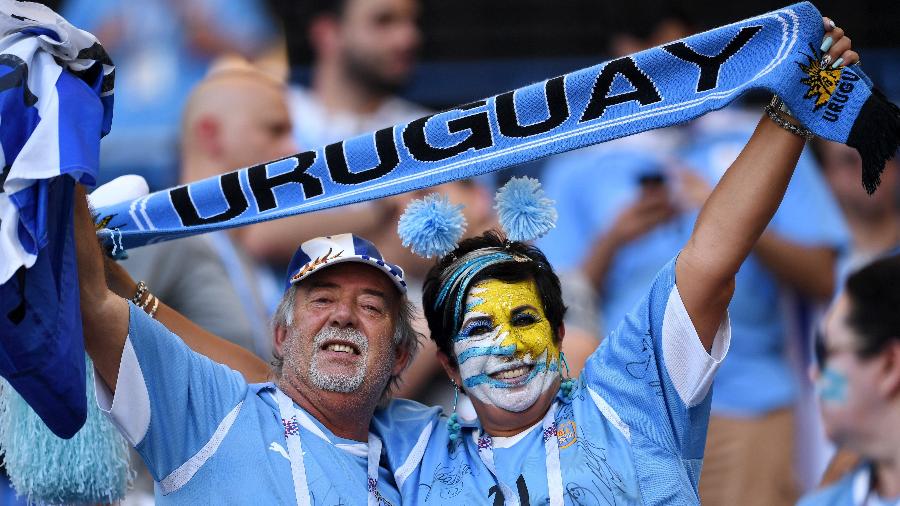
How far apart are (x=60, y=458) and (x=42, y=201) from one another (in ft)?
2.66

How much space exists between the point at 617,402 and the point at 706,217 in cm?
48

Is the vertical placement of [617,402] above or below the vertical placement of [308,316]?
below

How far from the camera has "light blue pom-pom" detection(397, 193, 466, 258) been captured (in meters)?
2.98

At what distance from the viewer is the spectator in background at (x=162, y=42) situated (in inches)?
189

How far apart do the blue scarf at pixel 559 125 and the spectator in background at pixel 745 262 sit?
1.71 m

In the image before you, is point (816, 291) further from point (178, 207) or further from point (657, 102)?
point (178, 207)

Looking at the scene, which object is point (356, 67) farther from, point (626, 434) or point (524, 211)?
point (626, 434)

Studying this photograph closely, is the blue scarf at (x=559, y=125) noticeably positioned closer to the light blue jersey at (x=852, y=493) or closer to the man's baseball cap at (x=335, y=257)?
the man's baseball cap at (x=335, y=257)

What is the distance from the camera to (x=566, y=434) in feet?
9.05

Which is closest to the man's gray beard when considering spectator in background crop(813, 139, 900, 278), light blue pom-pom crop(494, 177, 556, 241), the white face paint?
the white face paint

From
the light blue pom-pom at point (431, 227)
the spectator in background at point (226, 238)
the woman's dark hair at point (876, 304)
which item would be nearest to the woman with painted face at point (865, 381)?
the woman's dark hair at point (876, 304)

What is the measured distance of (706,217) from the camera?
2621 millimetres

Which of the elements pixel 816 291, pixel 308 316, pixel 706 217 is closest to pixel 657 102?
pixel 706 217

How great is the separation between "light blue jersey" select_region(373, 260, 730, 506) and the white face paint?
0.36ft
